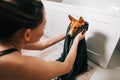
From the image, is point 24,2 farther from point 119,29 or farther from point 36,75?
point 119,29

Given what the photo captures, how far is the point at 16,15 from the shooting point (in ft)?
2.14

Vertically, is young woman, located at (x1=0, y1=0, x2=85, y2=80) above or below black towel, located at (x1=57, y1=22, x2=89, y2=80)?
above

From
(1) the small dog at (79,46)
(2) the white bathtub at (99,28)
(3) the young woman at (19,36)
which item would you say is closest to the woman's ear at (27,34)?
(3) the young woman at (19,36)

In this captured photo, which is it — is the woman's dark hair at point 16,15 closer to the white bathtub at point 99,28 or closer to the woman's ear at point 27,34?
the woman's ear at point 27,34

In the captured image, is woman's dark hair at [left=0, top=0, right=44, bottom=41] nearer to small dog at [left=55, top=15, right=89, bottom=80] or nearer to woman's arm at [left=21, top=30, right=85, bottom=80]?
woman's arm at [left=21, top=30, right=85, bottom=80]

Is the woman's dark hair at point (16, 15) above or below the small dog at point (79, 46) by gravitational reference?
above

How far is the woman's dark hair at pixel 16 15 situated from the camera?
2.13ft

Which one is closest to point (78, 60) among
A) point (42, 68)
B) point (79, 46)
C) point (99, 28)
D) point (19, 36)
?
point (79, 46)

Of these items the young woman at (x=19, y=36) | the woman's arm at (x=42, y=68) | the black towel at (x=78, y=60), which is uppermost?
the young woman at (x=19, y=36)

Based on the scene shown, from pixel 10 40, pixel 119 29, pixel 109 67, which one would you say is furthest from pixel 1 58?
pixel 109 67

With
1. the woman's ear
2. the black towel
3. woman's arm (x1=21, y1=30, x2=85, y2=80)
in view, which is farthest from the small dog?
the woman's ear

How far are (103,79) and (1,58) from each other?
110 centimetres

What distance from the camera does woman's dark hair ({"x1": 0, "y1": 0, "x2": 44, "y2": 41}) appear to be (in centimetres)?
65

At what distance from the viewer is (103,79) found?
5.00ft
